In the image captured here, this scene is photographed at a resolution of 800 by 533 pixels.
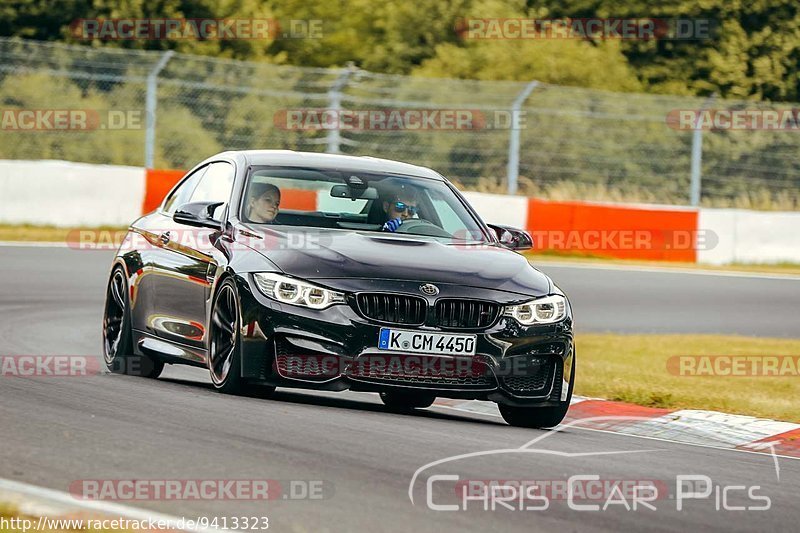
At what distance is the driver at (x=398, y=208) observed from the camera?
9.51 m

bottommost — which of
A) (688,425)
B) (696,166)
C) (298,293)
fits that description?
(688,425)

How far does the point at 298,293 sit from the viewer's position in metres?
8.32

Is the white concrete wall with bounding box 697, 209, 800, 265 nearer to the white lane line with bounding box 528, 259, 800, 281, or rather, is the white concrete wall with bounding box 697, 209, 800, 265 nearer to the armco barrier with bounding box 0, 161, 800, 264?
the armco barrier with bounding box 0, 161, 800, 264

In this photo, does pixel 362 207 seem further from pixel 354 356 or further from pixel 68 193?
pixel 68 193

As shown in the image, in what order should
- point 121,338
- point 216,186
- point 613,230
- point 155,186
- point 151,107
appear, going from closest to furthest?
point 216,186
point 121,338
point 155,186
point 613,230
point 151,107

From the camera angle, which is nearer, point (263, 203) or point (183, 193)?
point (263, 203)

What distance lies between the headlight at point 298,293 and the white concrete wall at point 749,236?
1662 centimetres

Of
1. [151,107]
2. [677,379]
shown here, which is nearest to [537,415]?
[677,379]

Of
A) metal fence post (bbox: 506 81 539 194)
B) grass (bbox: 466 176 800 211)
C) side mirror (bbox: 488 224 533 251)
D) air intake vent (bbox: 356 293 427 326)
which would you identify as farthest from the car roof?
grass (bbox: 466 176 800 211)

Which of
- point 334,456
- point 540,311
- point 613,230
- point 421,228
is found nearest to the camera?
point 334,456

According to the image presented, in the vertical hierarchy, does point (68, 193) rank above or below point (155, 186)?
below

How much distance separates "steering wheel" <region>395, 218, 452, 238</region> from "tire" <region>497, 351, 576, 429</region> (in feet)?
3.79

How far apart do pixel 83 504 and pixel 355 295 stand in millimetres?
2883

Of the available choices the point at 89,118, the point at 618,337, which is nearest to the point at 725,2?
the point at 89,118
